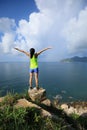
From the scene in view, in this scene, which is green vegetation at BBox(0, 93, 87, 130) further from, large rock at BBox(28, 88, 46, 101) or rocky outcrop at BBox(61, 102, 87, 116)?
rocky outcrop at BBox(61, 102, 87, 116)

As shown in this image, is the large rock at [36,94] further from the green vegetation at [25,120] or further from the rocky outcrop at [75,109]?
the green vegetation at [25,120]

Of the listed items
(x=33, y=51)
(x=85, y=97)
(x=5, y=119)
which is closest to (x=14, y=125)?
(x=5, y=119)

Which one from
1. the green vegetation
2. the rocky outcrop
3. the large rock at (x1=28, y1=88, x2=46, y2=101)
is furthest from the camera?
the rocky outcrop

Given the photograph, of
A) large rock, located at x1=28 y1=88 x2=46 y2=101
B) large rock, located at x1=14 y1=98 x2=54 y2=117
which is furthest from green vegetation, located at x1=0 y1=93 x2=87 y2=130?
large rock, located at x1=28 y1=88 x2=46 y2=101

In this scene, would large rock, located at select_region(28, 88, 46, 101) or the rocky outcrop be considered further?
the rocky outcrop

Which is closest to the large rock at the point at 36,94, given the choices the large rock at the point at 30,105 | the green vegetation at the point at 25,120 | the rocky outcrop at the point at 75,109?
the large rock at the point at 30,105

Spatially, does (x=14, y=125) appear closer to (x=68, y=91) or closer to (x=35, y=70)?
(x=35, y=70)

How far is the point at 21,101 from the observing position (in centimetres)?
923

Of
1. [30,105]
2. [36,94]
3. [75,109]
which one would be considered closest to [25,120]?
[30,105]

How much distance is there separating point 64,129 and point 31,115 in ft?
4.57

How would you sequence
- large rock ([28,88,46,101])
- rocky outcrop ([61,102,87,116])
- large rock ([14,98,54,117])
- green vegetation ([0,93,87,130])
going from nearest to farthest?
1. green vegetation ([0,93,87,130])
2. large rock ([14,98,54,117])
3. large rock ([28,88,46,101])
4. rocky outcrop ([61,102,87,116])

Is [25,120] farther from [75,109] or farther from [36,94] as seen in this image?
[75,109]

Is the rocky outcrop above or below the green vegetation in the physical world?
below

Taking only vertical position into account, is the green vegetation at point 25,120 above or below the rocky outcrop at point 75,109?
above
